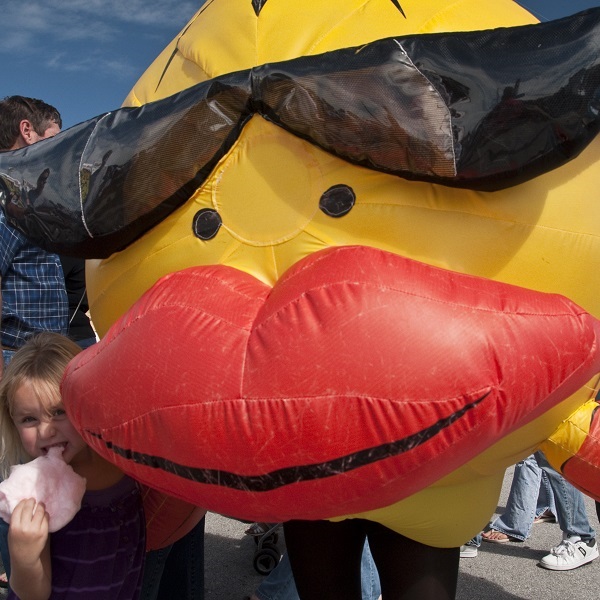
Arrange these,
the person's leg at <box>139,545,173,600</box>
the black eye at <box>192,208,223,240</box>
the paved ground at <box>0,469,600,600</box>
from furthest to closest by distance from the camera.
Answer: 1. the paved ground at <box>0,469,600,600</box>
2. the person's leg at <box>139,545,173,600</box>
3. the black eye at <box>192,208,223,240</box>

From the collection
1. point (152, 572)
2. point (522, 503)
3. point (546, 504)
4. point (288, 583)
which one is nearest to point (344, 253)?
point (152, 572)

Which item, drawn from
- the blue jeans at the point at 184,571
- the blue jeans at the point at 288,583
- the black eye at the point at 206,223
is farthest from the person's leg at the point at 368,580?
the black eye at the point at 206,223

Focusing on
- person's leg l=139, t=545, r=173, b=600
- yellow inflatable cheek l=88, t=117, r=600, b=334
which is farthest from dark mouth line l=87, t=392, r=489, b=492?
person's leg l=139, t=545, r=173, b=600

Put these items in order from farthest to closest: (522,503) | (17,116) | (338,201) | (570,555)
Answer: (522,503)
(570,555)
(17,116)
(338,201)

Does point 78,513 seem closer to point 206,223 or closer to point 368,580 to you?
point 206,223

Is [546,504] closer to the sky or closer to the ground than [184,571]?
closer to the ground

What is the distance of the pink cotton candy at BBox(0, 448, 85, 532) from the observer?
1.74 meters

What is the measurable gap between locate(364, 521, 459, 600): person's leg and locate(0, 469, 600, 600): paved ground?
165cm

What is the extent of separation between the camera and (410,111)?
144 cm

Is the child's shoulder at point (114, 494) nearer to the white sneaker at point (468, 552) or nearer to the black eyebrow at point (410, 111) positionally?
the black eyebrow at point (410, 111)

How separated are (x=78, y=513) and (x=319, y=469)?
35.5 inches

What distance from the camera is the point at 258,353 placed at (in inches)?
51.7

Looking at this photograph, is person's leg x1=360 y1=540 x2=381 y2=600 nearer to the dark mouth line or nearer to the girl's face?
the girl's face

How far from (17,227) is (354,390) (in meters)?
1.01
